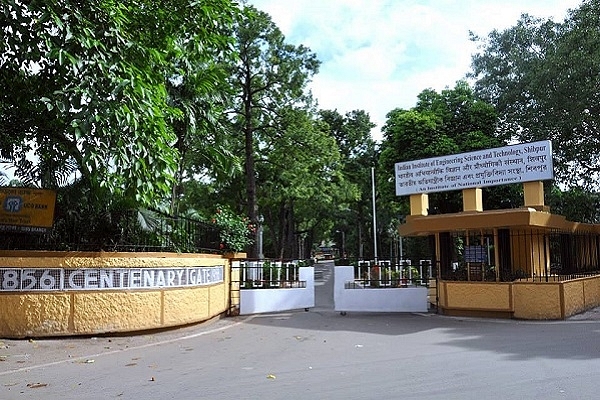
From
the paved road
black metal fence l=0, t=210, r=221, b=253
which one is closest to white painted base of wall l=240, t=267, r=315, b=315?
the paved road

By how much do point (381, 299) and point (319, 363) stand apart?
7.62m

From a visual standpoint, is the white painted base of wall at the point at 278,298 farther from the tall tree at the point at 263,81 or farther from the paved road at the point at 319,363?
the tall tree at the point at 263,81

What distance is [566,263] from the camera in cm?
1742

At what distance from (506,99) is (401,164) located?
41.2 ft

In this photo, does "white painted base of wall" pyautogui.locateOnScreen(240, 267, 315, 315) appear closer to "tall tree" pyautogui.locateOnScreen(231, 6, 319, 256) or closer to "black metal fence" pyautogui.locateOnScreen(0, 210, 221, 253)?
"black metal fence" pyautogui.locateOnScreen(0, 210, 221, 253)

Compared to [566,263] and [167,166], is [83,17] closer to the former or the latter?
[167,166]

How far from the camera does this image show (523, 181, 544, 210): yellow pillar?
15344 millimetres

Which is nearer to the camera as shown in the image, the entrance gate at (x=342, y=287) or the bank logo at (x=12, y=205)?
the bank logo at (x=12, y=205)

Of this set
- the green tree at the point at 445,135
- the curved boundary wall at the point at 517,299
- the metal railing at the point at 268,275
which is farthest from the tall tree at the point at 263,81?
the curved boundary wall at the point at 517,299

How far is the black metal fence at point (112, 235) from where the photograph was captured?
10578mm

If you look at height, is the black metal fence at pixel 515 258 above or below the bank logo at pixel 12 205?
below

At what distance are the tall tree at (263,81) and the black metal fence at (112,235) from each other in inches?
508

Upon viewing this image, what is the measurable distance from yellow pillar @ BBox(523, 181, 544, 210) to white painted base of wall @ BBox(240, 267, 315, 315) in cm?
638

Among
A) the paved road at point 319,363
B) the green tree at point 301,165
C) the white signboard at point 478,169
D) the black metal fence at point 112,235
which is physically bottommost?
the paved road at point 319,363
